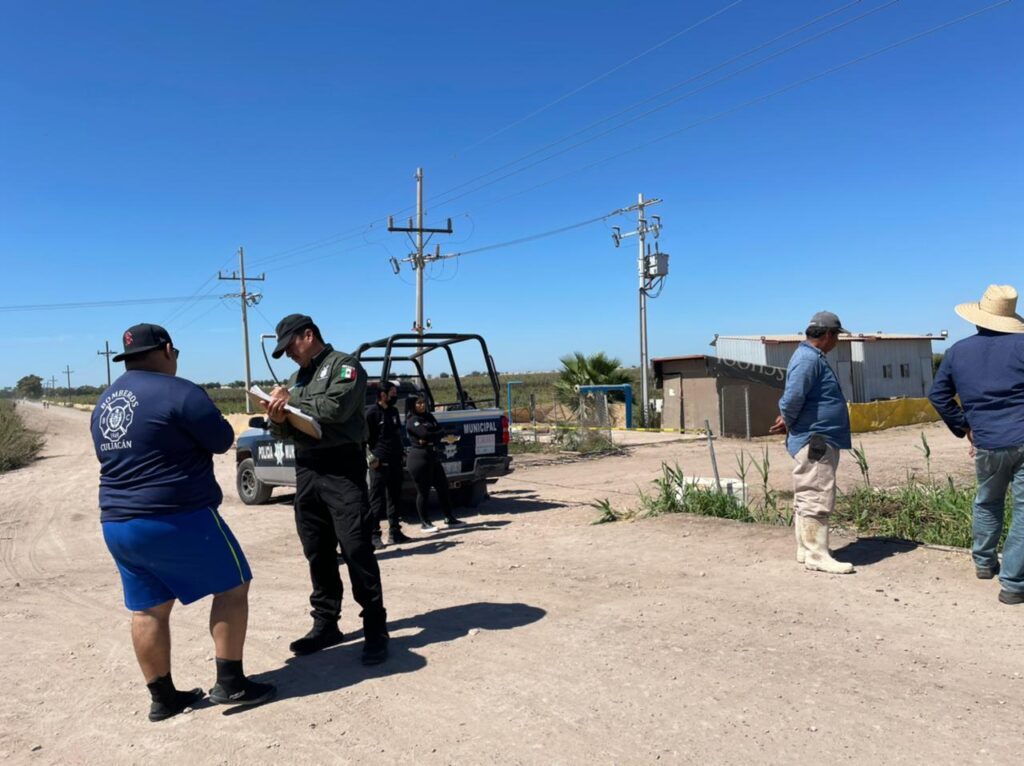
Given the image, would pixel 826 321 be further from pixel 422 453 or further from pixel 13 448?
pixel 13 448

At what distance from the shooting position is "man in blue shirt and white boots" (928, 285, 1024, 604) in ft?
15.3

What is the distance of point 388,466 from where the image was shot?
830cm

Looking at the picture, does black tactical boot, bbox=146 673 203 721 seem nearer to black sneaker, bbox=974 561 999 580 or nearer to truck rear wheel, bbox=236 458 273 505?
black sneaker, bbox=974 561 999 580

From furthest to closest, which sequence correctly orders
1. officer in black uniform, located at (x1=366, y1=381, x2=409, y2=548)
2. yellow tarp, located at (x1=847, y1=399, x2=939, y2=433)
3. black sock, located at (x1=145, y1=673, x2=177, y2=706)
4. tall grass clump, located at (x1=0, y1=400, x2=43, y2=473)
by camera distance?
1. yellow tarp, located at (x1=847, y1=399, x2=939, y2=433)
2. tall grass clump, located at (x1=0, y1=400, x2=43, y2=473)
3. officer in black uniform, located at (x1=366, y1=381, x2=409, y2=548)
4. black sock, located at (x1=145, y1=673, x2=177, y2=706)

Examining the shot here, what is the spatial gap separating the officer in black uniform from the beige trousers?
13.6 ft

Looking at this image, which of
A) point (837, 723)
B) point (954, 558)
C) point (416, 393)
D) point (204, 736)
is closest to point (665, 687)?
point (837, 723)

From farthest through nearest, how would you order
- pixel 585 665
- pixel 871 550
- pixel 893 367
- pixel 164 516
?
pixel 893 367, pixel 871 550, pixel 585 665, pixel 164 516

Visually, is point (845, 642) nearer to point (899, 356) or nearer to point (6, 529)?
point (6, 529)

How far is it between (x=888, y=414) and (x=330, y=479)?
2349cm

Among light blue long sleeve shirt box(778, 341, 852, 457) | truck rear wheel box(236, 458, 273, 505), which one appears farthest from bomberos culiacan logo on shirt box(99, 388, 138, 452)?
truck rear wheel box(236, 458, 273, 505)

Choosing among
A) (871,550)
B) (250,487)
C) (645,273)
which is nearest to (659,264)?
(645,273)

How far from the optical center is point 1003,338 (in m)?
4.85

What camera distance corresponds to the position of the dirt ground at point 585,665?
10.4ft

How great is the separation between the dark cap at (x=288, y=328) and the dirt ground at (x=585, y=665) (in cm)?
175
